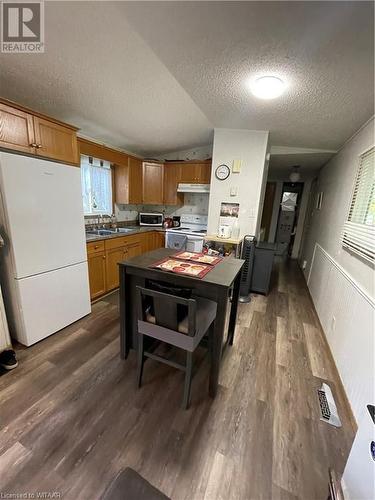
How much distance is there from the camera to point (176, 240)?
3.83 metres

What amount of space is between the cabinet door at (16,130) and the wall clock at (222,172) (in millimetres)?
2298

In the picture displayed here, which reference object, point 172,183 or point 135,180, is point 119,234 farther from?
point 172,183

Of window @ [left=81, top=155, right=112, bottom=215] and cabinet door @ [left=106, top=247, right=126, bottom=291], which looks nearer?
cabinet door @ [left=106, top=247, right=126, bottom=291]

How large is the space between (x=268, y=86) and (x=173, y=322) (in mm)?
2019

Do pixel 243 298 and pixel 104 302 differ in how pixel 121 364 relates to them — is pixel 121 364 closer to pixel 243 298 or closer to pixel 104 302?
pixel 104 302

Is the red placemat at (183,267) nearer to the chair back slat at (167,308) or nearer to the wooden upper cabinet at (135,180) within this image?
the chair back slat at (167,308)

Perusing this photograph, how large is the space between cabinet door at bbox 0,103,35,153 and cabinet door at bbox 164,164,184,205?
2.57 meters

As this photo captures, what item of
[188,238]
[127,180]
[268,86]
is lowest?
[188,238]

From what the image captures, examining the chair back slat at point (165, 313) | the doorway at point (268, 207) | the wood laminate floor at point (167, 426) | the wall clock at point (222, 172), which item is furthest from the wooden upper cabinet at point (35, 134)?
the doorway at point (268, 207)

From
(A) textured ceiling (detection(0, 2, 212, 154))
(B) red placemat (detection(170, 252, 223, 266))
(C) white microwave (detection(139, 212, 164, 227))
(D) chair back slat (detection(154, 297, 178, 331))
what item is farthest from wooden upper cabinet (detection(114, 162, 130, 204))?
(D) chair back slat (detection(154, 297, 178, 331))

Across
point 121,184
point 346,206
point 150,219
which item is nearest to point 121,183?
point 121,184

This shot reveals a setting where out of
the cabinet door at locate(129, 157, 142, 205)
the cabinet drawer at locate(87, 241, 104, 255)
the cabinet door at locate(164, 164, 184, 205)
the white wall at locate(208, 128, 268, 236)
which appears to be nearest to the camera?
the cabinet drawer at locate(87, 241, 104, 255)

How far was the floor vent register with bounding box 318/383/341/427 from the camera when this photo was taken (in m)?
1.45

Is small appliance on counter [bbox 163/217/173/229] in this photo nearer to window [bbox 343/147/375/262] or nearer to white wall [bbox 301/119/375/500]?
white wall [bbox 301/119/375/500]
